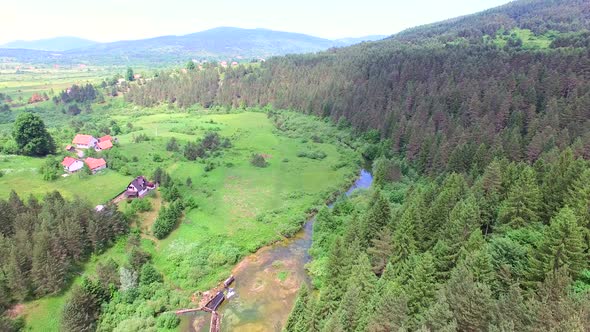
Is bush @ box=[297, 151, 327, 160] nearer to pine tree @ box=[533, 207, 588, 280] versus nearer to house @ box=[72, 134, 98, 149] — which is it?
house @ box=[72, 134, 98, 149]

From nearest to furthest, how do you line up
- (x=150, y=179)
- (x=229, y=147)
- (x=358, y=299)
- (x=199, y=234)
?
(x=358, y=299) < (x=199, y=234) < (x=150, y=179) < (x=229, y=147)

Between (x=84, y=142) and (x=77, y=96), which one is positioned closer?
(x=84, y=142)

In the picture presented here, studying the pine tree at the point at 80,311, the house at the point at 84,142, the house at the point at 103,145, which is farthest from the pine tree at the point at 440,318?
the house at the point at 84,142

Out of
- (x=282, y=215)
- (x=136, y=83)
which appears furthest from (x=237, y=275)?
(x=136, y=83)

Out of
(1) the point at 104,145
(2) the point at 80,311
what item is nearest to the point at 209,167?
(1) the point at 104,145

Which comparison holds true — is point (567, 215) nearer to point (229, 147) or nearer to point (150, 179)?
point (150, 179)

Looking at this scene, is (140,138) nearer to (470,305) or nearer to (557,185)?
(557,185)

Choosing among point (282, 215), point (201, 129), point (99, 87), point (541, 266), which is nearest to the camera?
point (541, 266)
